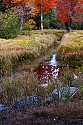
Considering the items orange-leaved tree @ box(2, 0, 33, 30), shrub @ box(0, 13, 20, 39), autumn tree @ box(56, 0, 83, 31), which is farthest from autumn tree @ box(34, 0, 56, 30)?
shrub @ box(0, 13, 20, 39)

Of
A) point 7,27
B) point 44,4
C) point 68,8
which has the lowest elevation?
point 7,27

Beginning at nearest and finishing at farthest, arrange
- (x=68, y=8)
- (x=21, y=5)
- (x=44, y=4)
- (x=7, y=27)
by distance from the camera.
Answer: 1. (x=7, y=27)
2. (x=21, y=5)
3. (x=68, y=8)
4. (x=44, y=4)

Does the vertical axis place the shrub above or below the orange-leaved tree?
below

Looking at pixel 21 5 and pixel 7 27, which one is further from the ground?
pixel 21 5

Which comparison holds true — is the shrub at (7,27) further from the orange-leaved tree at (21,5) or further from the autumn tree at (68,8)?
the autumn tree at (68,8)

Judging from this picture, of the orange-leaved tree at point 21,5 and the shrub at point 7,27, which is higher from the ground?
the orange-leaved tree at point 21,5

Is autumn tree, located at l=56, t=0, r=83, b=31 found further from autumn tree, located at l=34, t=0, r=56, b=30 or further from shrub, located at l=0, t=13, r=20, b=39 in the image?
shrub, located at l=0, t=13, r=20, b=39

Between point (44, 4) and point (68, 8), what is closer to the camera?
point (68, 8)

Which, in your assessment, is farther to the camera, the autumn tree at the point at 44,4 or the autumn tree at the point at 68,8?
the autumn tree at the point at 44,4

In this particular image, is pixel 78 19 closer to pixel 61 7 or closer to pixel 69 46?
pixel 61 7

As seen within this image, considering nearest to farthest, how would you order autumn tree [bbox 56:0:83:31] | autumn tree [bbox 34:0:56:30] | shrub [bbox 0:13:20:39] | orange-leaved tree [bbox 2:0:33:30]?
1. shrub [bbox 0:13:20:39]
2. orange-leaved tree [bbox 2:0:33:30]
3. autumn tree [bbox 56:0:83:31]
4. autumn tree [bbox 34:0:56:30]

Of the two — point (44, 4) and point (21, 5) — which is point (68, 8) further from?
point (21, 5)

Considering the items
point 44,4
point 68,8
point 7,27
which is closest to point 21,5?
point 44,4

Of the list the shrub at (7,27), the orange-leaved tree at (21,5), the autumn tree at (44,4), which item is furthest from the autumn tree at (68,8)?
the shrub at (7,27)
